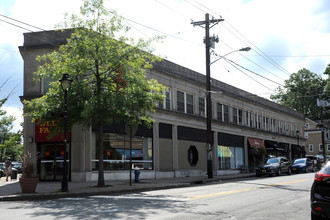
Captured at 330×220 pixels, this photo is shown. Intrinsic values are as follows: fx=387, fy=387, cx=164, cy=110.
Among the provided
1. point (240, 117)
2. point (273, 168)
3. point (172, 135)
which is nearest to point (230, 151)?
point (240, 117)

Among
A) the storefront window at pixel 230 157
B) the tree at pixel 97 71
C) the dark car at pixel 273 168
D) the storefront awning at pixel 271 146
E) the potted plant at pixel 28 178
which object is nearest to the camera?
the potted plant at pixel 28 178

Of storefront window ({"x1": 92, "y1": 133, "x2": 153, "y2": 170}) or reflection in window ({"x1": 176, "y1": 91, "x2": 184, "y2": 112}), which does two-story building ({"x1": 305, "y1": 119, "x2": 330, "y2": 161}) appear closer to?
reflection in window ({"x1": 176, "y1": 91, "x2": 184, "y2": 112})

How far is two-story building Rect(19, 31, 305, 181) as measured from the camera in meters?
24.1

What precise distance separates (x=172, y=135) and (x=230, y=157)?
11.2 m

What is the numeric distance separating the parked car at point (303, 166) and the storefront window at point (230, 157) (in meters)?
5.80

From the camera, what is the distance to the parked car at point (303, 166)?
37.0 meters

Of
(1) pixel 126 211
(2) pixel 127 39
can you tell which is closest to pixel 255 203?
(1) pixel 126 211

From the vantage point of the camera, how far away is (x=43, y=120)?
62.7 ft

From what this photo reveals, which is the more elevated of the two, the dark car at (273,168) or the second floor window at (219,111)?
the second floor window at (219,111)

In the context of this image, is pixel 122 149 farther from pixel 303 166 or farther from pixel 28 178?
pixel 303 166

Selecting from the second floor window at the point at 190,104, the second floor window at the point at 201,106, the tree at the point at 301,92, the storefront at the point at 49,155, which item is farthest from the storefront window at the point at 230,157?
the tree at the point at 301,92

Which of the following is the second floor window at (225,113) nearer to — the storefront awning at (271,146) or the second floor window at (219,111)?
the second floor window at (219,111)

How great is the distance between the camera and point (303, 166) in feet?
122

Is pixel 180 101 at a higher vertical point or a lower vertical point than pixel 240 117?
higher
